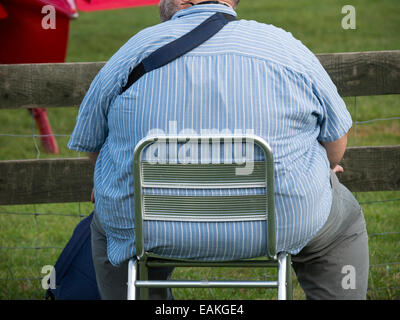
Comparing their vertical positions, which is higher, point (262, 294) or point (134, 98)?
point (134, 98)

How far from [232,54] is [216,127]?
22cm

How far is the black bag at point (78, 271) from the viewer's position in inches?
106

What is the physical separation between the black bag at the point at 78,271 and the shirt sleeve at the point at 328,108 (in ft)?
3.68

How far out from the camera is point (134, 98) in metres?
1.91

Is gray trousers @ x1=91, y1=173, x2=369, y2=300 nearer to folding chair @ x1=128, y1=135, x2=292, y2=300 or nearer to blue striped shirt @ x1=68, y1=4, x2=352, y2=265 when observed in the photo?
blue striped shirt @ x1=68, y1=4, x2=352, y2=265

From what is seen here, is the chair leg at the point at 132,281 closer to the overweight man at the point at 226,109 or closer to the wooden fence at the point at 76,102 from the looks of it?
the overweight man at the point at 226,109

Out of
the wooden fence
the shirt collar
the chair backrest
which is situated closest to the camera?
the chair backrest

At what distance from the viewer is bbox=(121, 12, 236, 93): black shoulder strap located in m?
1.90

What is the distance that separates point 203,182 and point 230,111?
0.70 feet

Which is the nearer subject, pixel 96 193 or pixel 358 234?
pixel 96 193

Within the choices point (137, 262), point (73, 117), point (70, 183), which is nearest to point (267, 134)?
point (137, 262)

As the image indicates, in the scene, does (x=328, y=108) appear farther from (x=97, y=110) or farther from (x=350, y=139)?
(x=350, y=139)

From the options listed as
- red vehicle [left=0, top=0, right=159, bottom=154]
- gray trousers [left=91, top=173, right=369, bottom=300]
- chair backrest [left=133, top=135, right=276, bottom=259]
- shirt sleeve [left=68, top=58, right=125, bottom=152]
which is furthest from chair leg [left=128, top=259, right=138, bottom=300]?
red vehicle [left=0, top=0, right=159, bottom=154]
